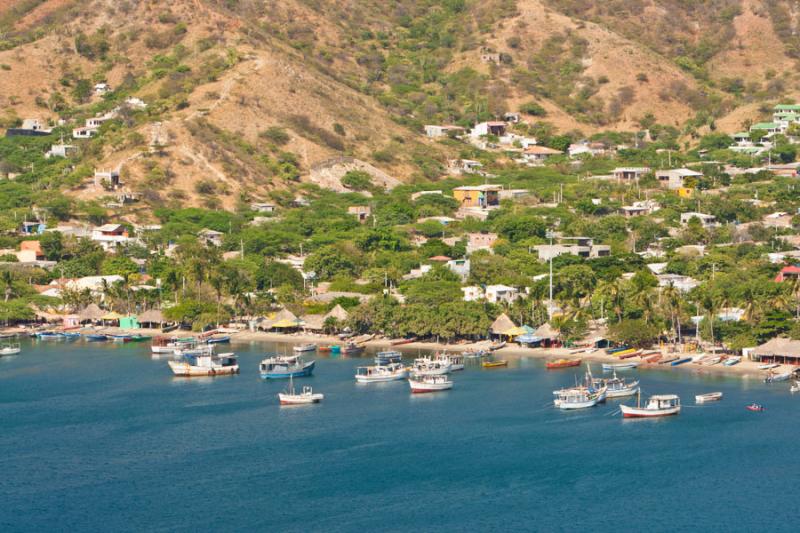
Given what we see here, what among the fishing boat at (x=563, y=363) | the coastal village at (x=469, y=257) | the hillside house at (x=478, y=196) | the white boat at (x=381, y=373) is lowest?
the white boat at (x=381, y=373)

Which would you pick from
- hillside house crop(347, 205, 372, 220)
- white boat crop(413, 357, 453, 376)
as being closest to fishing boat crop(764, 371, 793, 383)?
white boat crop(413, 357, 453, 376)

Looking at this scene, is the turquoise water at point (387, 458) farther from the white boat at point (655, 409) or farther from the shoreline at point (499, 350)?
A: the shoreline at point (499, 350)

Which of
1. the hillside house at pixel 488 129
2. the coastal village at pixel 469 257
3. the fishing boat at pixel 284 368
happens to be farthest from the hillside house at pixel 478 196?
the fishing boat at pixel 284 368

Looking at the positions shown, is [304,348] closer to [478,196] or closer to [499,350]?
[499,350]

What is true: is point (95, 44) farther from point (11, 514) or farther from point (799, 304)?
point (11, 514)

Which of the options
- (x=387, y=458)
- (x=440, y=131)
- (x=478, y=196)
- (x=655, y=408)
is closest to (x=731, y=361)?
(x=655, y=408)

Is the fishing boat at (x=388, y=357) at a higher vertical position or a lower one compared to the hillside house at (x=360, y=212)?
lower
